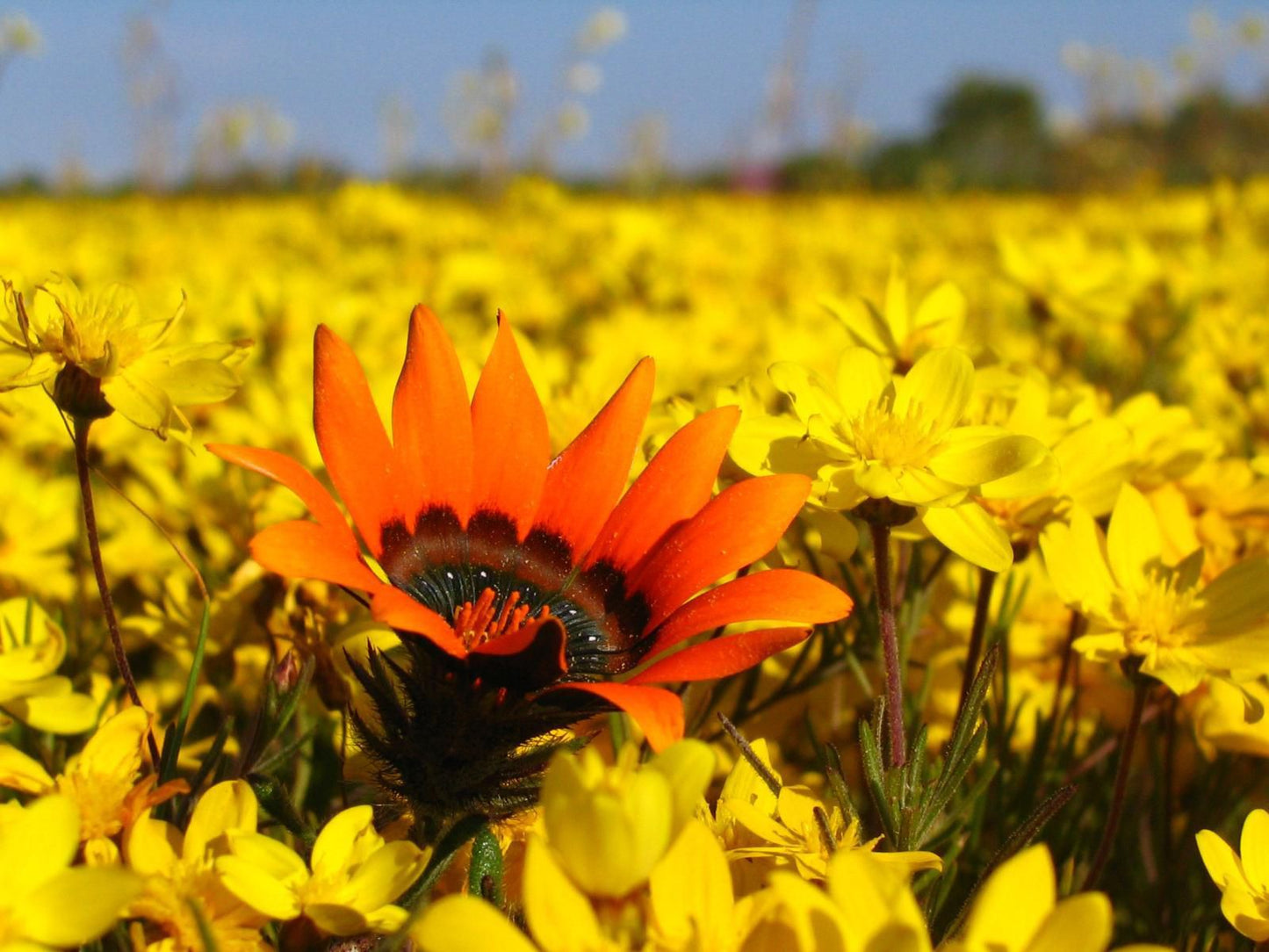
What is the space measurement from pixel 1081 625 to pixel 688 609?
2.65ft

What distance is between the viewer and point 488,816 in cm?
99

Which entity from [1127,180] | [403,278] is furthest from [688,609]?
[1127,180]

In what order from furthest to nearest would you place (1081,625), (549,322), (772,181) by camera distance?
(772,181) < (549,322) < (1081,625)

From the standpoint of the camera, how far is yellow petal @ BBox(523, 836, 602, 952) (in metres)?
0.72

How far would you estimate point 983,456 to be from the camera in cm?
116

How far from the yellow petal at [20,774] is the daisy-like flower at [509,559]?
10.3 inches

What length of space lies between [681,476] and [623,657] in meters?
0.16

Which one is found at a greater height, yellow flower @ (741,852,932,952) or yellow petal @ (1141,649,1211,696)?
yellow petal @ (1141,649,1211,696)

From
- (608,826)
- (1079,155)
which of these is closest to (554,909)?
(608,826)

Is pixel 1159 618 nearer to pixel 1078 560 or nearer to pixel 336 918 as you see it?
pixel 1078 560

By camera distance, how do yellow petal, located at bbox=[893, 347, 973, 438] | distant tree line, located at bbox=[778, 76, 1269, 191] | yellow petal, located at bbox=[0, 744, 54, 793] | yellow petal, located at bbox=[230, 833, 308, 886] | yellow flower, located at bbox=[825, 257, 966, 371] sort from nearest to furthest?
yellow petal, located at bbox=[230, 833, 308, 886] < yellow petal, located at bbox=[0, 744, 54, 793] < yellow petal, located at bbox=[893, 347, 973, 438] < yellow flower, located at bbox=[825, 257, 966, 371] < distant tree line, located at bbox=[778, 76, 1269, 191]

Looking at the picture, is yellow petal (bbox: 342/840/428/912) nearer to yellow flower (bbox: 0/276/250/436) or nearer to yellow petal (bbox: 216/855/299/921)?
yellow petal (bbox: 216/855/299/921)

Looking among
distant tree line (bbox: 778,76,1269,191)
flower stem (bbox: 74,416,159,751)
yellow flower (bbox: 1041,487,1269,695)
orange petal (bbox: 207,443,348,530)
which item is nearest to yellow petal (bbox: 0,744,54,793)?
flower stem (bbox: 74,416,159,751)

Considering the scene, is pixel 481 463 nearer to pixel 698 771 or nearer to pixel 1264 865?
pixel 698 771
